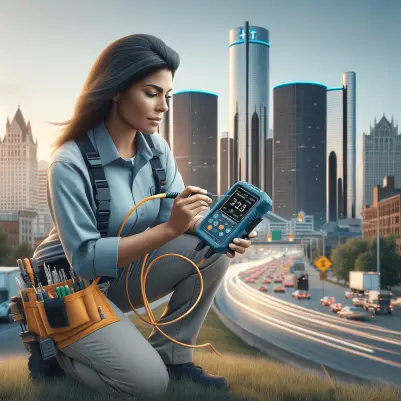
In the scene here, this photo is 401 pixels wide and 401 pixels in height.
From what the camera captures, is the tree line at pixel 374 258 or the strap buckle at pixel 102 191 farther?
the tree line at pixel 374 258

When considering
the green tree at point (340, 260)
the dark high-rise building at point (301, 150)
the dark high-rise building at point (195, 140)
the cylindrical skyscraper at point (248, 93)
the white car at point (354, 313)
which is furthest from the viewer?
the dark high-rise building at point (301, 150)

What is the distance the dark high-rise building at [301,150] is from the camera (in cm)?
5800

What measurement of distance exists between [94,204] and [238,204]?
470 mm

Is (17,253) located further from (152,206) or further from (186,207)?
(186,207)

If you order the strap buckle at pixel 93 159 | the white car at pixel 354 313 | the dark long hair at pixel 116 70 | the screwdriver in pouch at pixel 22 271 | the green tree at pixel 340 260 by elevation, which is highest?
the dark long hair at pixel 116 70

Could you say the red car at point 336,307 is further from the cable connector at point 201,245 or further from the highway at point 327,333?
the cable connector at point 201,245

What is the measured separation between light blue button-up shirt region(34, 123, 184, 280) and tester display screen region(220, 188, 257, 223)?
304 millimetres

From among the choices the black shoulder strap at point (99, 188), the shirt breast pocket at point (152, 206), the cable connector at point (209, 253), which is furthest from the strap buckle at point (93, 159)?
the cable connector at point (209, 253)

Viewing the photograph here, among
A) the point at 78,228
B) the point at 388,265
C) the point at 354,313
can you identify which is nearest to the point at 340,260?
the point at 388,265

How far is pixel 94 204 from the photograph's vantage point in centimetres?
204

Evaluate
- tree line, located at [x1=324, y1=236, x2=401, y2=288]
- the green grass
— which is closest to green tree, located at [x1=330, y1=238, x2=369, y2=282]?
tree line, located at [x1=324, y1=236, x2=401, y2=288]

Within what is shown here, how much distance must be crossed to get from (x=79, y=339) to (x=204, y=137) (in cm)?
4197

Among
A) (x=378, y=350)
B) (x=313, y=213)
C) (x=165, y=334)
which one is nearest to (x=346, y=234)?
(x=313, y=213)

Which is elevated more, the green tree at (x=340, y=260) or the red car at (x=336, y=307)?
the green tree at (x=340, y=260)
